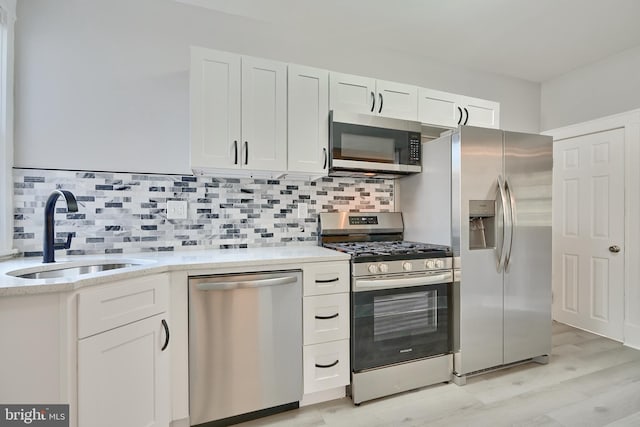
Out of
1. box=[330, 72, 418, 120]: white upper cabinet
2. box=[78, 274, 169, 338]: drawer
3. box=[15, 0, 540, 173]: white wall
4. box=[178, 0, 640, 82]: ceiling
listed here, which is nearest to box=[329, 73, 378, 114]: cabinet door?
box=[330, 72, 418, 120]: white upper cabinet

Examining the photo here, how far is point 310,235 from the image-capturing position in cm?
257

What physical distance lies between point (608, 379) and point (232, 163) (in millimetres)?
3073

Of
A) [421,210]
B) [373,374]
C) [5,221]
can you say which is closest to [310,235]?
[421,210]

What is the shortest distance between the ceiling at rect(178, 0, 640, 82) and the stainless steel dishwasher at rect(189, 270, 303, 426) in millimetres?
1983

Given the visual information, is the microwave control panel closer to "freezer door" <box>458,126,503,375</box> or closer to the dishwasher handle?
"freezer door" <box>458,126,503,375</box>

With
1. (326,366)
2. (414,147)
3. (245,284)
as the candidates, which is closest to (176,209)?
(245,284)

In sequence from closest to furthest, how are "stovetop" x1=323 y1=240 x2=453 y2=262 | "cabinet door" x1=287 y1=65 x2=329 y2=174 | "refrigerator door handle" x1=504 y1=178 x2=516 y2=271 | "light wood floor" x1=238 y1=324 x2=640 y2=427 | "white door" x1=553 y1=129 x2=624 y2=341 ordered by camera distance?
"light wood floor" x1=238 y1=324 x2=640 y2=427, "stovetop" x1=323 y1=240 x2=453 y2=262, "cabinet door" x1=287 y1=65 x2=329 y2=174, "refrigerator door handle" x1=504 y1=178 x2=516 y2=271, "white door" x1=553 y1=129 x2=624 y2=341

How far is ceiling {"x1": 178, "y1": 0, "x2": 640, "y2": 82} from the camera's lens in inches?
88.8

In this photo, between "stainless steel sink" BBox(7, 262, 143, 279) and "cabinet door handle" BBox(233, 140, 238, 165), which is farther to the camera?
"cabinet door handle" BBox(233, 140, 238, 165)

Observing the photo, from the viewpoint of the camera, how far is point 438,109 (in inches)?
102

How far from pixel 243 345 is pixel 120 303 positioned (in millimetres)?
679

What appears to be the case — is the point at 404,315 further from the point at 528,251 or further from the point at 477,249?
the point at 528,251

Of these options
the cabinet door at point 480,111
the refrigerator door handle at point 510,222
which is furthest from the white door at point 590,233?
the refrigerator door handle at point 510,222

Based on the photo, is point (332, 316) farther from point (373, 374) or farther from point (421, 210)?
point (421, 210)
